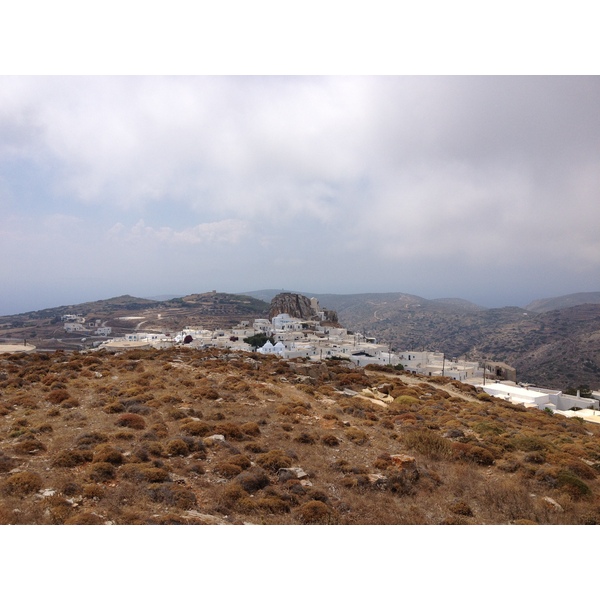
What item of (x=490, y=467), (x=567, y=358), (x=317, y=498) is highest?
(x=317, y=498)

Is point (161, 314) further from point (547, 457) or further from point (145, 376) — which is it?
point (547, 457)

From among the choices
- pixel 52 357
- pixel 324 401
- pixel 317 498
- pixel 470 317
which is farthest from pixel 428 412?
pixel 470 317

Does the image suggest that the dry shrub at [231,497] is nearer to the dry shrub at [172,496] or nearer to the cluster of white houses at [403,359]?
the dry shrub at [172,496]

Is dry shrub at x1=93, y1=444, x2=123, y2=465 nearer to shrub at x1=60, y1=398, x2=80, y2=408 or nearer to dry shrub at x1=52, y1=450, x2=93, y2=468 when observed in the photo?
dry shrub at x1=52, y1=450, x2=93, y2=468

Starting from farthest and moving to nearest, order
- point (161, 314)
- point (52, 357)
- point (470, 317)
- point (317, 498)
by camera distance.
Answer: point (470, 317) → point (161, 314) → point (52, 357) → point (317, 498)

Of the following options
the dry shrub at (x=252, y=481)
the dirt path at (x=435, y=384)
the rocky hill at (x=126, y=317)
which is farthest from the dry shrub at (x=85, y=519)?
the rocky hill at (x=126, y=317)

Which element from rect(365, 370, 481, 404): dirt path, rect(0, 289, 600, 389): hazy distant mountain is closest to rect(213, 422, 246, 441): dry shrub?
rect(365, 370, 481, 404): dirt path

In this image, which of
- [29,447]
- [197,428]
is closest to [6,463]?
[29,447]
